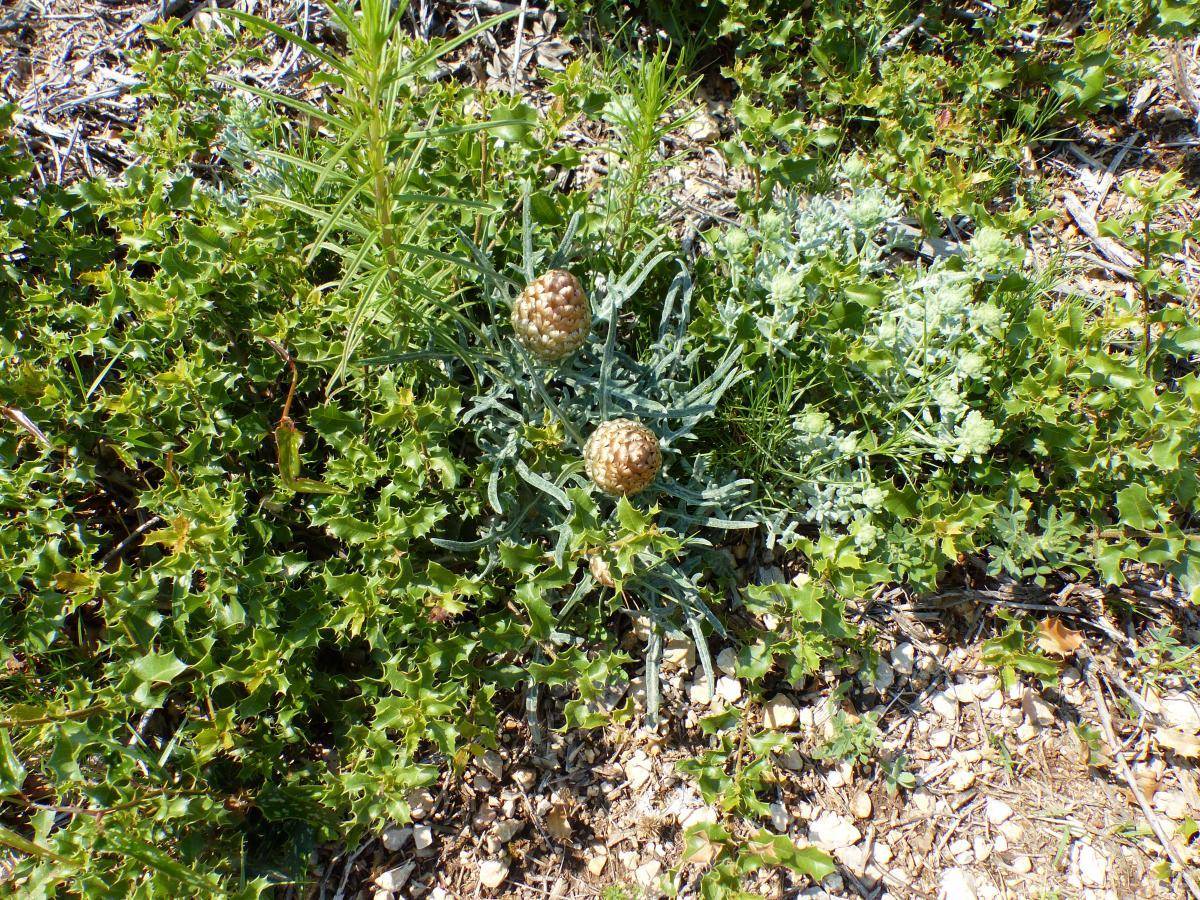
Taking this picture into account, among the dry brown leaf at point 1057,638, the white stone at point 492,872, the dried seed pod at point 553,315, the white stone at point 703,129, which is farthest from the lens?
the white stone at point 703,129

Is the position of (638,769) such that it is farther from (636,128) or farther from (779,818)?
(636,128)

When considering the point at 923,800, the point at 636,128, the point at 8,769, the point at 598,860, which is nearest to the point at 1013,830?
the point at 923,800

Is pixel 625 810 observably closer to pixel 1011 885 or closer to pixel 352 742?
pixel 352 742

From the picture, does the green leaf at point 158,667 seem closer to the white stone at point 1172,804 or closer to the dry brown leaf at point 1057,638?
the dry brown leaf at point 1057,638

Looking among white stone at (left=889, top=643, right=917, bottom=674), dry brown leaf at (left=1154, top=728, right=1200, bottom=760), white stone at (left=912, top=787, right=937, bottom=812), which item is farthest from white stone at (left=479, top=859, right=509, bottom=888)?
dry brown leaf at (left=1154, top=728, right=1200, bottom=760)

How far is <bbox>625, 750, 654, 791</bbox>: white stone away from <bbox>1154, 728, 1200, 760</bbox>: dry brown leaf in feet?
6.31

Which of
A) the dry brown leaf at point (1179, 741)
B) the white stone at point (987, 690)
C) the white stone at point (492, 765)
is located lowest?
the white stone at point (492, 765)

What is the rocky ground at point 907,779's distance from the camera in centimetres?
286

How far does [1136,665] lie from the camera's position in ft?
10.5

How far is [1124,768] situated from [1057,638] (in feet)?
1.67

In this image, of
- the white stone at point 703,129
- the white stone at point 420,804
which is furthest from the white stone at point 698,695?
the white stone at point 703,129

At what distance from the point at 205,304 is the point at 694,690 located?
2.22m

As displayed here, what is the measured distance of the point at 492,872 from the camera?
2.81 m

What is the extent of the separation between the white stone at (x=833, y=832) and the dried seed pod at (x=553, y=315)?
191cm
